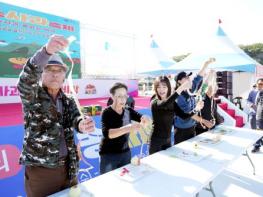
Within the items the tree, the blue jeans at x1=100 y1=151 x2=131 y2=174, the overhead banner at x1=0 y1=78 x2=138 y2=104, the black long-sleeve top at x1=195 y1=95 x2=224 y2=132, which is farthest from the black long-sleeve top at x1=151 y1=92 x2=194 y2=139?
the tree

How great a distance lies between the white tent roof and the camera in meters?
4.95

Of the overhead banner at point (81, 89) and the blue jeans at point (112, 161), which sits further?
the overhead banner at point (81, 89)

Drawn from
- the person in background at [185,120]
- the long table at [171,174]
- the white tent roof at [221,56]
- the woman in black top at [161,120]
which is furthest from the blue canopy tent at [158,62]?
the long table at [171,174]

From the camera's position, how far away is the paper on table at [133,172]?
1.61 metres

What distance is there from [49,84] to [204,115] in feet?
8.25

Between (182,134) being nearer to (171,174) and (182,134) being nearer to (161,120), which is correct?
(161,120)

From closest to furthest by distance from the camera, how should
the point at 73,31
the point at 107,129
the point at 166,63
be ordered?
the point at 107,129
the point at 73,31
the point at 166,63

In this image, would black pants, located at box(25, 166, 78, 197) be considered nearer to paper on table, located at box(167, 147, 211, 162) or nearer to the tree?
paper on table, located at box(167, 147, 211, 162)

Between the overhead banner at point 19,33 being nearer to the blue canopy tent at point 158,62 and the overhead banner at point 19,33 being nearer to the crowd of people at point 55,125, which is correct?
the blue canopy tent at point 158,62

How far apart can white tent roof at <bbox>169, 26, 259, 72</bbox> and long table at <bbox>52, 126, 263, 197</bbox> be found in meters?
2.82

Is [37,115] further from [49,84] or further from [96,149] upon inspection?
[96,149]

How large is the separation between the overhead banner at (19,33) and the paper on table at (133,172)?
5.80 m

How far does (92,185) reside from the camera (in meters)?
1.50

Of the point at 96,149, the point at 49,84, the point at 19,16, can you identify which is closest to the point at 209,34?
the point at 96,149
